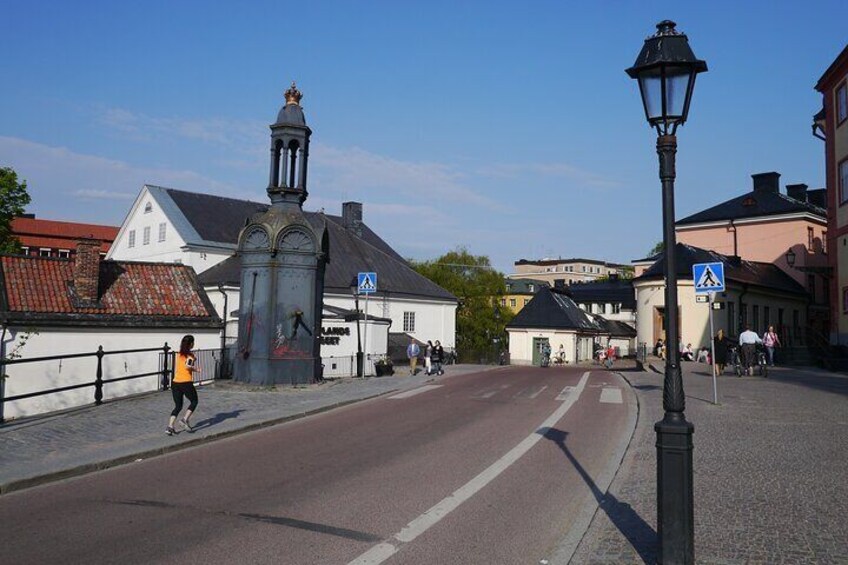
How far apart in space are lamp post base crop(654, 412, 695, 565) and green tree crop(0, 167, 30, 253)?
5296 centimetres

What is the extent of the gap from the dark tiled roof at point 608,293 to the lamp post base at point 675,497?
8379 cm

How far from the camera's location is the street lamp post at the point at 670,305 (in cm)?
546

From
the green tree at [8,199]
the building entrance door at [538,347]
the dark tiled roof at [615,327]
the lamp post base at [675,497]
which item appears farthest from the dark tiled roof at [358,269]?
the lamp post base at [675,497]

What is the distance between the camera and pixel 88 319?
25781 millimetres

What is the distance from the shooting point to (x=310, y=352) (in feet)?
69.8

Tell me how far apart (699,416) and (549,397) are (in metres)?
5.78

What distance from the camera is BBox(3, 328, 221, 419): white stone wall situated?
24.3 metres

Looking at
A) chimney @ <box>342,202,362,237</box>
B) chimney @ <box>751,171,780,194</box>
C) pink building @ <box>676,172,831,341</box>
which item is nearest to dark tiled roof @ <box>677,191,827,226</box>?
pink building @ <box>676,172,831,341</box>

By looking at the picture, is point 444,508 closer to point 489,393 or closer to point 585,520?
point 585,520

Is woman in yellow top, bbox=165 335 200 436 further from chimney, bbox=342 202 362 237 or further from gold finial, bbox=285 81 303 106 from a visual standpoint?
chimney, bbox=342 202 362 237

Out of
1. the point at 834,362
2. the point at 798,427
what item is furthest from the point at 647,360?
the point at 798,427

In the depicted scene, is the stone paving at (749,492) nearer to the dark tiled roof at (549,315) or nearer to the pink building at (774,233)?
the pink building at (774,233)

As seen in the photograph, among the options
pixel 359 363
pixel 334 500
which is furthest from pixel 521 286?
pixel 334 500

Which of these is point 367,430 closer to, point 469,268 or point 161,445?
point 161,445
